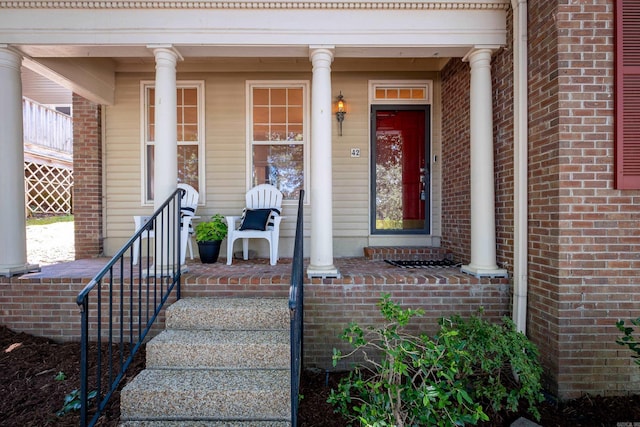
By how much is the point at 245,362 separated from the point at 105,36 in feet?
10.1

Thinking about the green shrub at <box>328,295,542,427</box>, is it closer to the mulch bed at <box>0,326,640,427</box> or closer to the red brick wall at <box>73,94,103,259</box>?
the mulch bed at <box>0,326,640,427</box>

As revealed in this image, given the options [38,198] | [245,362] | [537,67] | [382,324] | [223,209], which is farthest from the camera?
[38,198]

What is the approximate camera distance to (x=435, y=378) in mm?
2262

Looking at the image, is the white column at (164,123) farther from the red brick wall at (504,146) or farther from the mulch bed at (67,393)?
the red brick wall at (504,146)

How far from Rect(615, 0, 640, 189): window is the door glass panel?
2.34m

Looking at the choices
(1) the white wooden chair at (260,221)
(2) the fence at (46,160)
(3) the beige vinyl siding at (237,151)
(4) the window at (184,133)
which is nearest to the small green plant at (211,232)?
(1) the white wooden chair at (260,221)

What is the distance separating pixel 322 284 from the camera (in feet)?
10.3

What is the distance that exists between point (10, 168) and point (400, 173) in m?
4.27

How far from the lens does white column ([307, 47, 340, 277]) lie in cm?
321

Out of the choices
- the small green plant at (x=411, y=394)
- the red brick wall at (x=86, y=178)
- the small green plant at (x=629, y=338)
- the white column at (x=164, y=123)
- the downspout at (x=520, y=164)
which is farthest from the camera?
the red brick wall at (x=86, y=178)

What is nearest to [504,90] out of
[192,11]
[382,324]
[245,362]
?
[382,324]

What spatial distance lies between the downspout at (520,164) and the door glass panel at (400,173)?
1818 millimetres

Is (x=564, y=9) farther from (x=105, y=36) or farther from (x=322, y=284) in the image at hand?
(x=105, y=36)

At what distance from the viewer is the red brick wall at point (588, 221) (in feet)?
8.54
